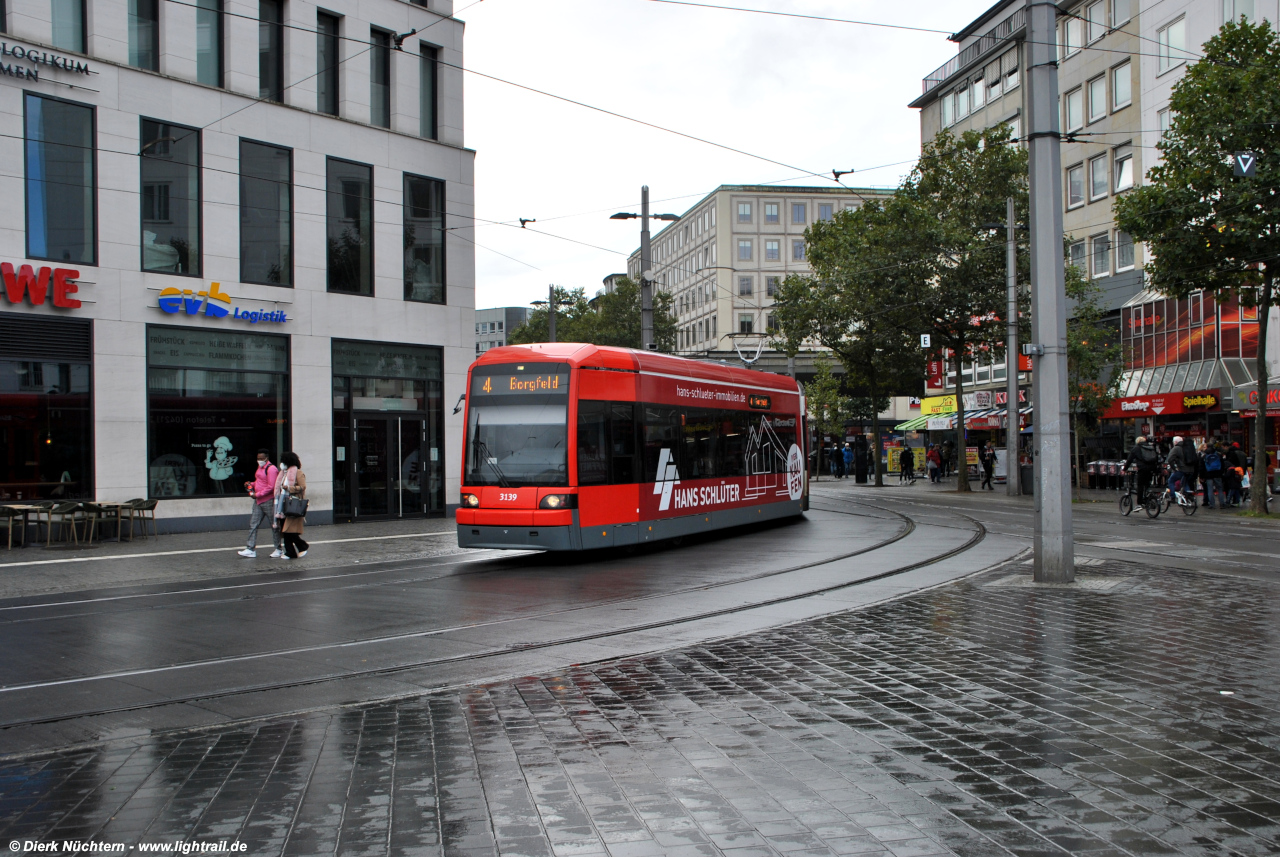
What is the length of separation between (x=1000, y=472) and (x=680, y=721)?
3873 cm

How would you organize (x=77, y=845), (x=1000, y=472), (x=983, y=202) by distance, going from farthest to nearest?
(x=1000, y=472), (x=983, y=202), (x=77, y=845)

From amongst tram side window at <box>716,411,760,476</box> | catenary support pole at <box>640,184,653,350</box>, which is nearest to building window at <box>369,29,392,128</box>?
catenary support pole at <box>640,184,653,350</box>

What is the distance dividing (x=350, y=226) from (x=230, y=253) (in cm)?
326

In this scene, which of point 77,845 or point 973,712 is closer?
point 77,845

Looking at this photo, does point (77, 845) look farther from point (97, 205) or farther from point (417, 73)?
point (417, 73)

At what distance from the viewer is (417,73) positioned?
26.0 m

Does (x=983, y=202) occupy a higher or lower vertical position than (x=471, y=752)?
higher

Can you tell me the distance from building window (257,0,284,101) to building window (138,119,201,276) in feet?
7.75

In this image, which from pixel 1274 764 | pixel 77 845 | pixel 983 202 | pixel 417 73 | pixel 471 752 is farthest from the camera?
pixel 983 202

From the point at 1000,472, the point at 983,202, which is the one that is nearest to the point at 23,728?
the point at 983,202

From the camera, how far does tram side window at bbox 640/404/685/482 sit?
53.8 ft

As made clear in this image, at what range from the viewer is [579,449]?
48.8ft

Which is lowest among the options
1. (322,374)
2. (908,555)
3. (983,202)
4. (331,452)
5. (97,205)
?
(908,555)

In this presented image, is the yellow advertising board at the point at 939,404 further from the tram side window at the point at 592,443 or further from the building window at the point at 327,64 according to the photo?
the tram side window at the point at 592,443
